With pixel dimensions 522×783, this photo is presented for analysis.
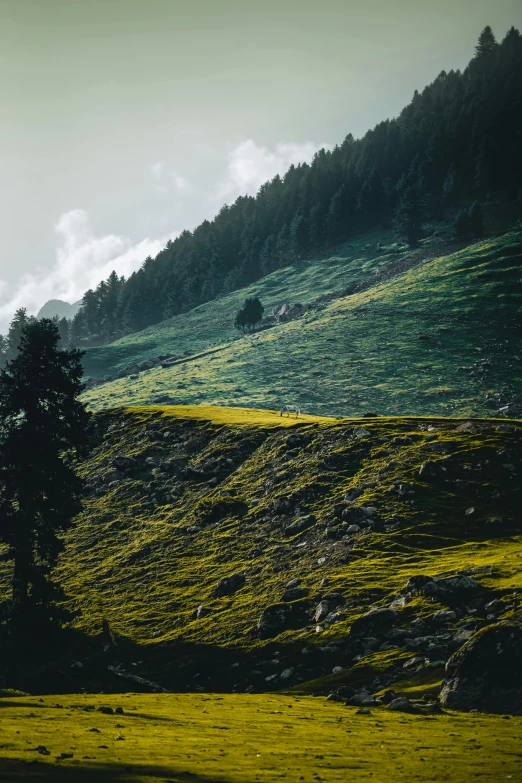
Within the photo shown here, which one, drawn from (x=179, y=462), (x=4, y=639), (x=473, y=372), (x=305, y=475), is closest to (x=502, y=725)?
(x=4, y=639)

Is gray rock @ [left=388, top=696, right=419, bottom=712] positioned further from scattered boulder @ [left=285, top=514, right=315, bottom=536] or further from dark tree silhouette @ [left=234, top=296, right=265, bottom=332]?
dark tree silhouette @ [left=234, top=296, right=265, bottom=332]

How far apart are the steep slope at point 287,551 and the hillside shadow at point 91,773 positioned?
15.0m

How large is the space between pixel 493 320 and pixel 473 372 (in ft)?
84.8

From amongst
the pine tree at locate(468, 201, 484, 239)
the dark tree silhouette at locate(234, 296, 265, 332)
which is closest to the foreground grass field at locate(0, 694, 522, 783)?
the dark tree silhouette at locate(234, 296, 265, 332)

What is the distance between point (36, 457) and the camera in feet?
129

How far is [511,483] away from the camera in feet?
159

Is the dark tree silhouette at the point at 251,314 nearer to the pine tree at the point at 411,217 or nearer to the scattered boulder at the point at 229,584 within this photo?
the pine tree at the point at 411,217

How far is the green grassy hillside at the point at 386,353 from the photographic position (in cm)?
10769

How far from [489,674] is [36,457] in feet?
86.2

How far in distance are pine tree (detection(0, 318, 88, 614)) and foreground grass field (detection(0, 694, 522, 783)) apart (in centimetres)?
1073

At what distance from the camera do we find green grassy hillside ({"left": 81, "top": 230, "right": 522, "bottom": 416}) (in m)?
108

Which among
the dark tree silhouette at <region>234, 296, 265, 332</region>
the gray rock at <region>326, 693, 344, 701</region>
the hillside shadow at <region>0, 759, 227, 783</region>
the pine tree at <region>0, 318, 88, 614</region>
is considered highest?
the dark tree silhouette at <region>234, 296, 265, 332</region>

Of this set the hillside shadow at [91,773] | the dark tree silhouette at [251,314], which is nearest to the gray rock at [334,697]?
the hillside shadow at [91,773]

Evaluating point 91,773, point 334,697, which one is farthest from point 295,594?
point 91,773
